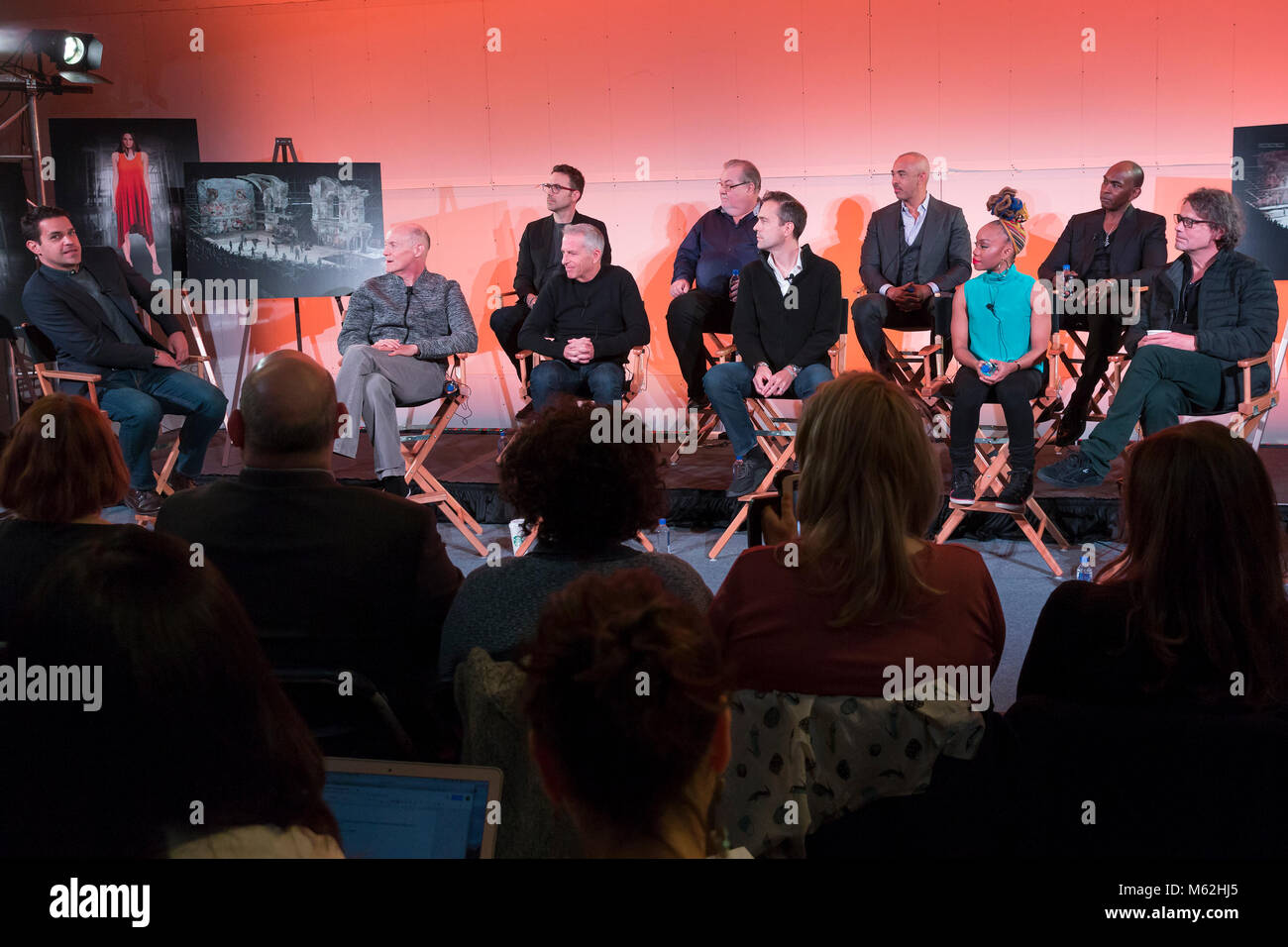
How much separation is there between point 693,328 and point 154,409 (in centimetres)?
259

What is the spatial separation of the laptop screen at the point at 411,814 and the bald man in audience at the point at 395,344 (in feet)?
10.7

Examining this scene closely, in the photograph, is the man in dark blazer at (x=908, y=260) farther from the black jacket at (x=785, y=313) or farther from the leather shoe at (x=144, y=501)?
the leather shoe at (x=144, y=501)

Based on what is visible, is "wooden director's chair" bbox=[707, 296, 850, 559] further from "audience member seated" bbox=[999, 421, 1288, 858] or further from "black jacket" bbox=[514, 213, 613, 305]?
"audience member seated" bbox=[999, 421, 1288, 858]

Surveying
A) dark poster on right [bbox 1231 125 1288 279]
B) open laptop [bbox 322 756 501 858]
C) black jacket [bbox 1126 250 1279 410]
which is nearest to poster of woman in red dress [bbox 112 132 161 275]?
black jacket [bbox 1126 250 1279 410]

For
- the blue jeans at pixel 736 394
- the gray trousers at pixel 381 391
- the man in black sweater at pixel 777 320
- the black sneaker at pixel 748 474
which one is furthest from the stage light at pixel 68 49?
the black sneaker at pixel 748 474

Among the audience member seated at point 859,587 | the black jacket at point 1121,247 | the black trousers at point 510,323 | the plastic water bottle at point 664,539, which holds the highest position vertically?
the black jacket at point 1121,247

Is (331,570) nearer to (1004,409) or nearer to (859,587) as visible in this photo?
(859,587)

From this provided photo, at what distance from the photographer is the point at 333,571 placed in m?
2.08

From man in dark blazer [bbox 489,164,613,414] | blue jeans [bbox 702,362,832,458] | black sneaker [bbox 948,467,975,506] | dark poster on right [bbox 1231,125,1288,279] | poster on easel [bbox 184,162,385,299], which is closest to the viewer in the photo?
black sneaker [bbox 948,467,975,506]

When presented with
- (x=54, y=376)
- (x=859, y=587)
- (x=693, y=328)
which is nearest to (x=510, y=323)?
(x=693, y=328)

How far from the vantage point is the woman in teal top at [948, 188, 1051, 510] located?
464 centimetres

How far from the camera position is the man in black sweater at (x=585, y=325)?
5152mm

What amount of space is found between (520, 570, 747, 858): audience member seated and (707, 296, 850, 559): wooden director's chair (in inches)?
138

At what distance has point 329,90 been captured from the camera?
7.43 m
